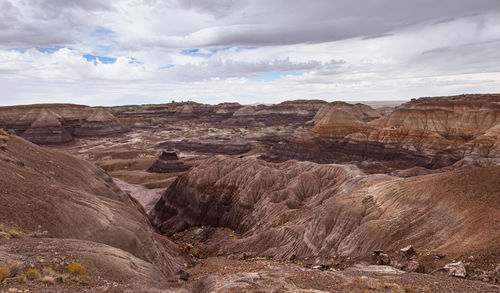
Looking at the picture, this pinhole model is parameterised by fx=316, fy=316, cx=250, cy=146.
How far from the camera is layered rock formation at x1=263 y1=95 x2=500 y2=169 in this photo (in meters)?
53.5

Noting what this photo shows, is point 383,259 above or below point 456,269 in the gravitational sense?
below

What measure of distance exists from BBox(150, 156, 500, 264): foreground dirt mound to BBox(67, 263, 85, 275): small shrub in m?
13.7

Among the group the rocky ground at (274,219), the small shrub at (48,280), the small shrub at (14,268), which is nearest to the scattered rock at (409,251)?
the rocky ground at (274,219)

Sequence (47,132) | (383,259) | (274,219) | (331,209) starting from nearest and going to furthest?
(383,259), (331,209), (274,219), (47,132)

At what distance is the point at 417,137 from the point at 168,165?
162ft

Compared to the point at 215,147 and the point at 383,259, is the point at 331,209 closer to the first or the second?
the point at 383,259

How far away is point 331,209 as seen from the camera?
22016mm

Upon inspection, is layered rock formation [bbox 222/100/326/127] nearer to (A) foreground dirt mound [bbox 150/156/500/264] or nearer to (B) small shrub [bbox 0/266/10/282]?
(A) foreground dirt mound [bbox 150/156/500/264]

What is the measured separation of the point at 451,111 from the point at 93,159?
82.5 meters

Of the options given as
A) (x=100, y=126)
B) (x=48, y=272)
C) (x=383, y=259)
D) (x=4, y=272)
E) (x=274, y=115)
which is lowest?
(x=383, y=259)

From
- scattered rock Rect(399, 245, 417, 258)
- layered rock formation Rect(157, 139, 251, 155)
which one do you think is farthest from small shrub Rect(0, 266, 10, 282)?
layered rock formation Rect(157, 139, 251, 155)

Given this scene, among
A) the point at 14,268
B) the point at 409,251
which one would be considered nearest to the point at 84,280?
the point at 14,268

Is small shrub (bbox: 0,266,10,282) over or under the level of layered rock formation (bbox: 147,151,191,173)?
over

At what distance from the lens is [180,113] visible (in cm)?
17250
